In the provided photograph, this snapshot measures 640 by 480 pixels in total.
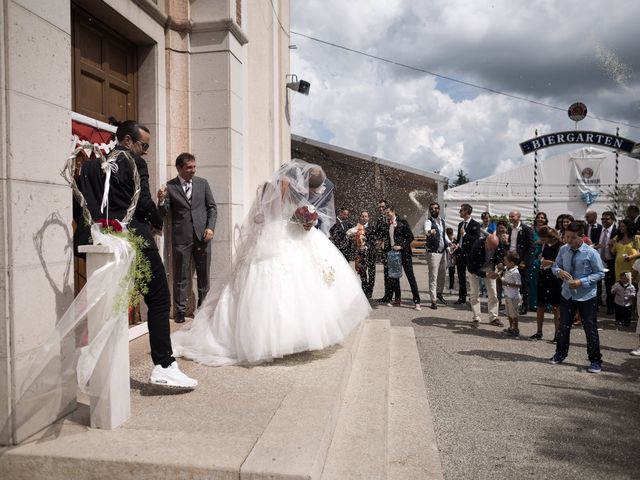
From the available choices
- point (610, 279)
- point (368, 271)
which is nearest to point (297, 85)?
point (368, 271)

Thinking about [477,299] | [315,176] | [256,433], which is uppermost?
[315,176]

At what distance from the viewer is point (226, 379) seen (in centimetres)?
390

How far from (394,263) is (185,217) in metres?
5.21

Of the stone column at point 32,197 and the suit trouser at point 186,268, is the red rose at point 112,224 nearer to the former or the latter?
the stone column at point 32,197

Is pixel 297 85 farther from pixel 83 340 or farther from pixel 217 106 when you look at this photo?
pixel 83 340

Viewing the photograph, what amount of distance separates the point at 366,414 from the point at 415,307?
21.2 ft

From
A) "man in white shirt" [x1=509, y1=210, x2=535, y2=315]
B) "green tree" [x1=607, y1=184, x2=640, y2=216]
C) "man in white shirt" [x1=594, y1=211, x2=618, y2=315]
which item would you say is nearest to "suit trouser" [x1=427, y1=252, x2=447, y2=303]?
"man in white shirt" [x1=509, y1=210, x2=535, y2=315]

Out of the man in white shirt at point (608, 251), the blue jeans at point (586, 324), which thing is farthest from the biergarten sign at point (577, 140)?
the blue jeans at point (586, 324)

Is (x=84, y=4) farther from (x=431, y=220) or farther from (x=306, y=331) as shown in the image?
(x=431, y=220)

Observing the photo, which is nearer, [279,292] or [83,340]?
[83,340]

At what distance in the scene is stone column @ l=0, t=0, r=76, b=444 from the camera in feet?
8.74

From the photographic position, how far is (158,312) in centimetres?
343

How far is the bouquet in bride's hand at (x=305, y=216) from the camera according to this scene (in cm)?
471

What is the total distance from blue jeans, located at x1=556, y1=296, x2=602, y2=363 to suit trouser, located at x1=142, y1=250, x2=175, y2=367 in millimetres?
4644
